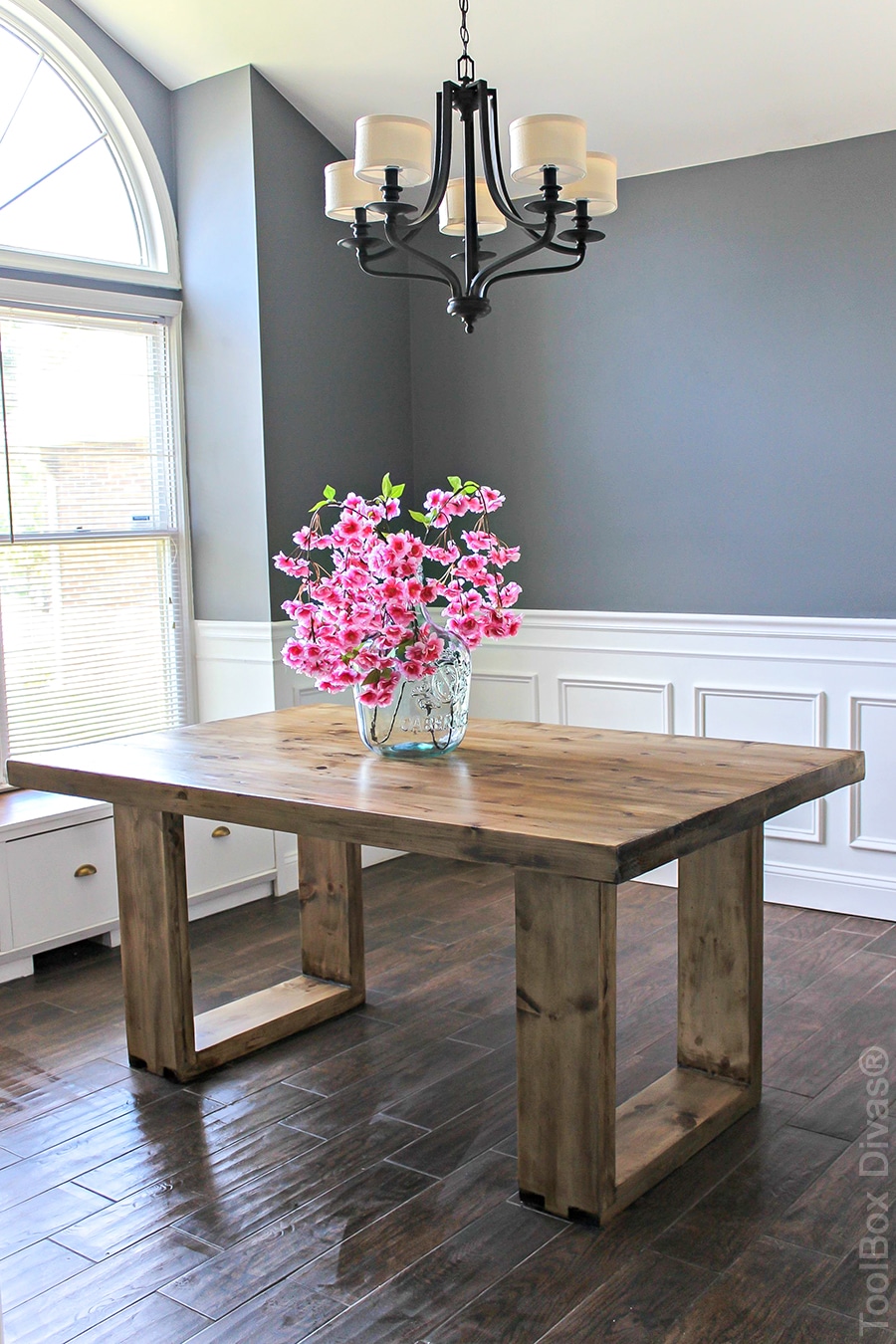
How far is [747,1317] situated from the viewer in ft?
6.36

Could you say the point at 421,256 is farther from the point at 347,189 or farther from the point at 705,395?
the point at 705,395

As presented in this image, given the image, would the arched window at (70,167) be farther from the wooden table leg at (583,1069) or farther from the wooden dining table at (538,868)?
the wooden table leg at (583,1069)

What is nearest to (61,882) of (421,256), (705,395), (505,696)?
(505,696)

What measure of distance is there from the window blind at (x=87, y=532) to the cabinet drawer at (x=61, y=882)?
0.45 meters

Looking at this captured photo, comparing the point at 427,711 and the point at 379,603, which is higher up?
the point at 379,603

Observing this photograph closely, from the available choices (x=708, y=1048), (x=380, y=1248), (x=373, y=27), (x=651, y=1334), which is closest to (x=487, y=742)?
(x=708, y=1048)

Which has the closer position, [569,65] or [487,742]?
[487,742]

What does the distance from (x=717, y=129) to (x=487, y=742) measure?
224 cm

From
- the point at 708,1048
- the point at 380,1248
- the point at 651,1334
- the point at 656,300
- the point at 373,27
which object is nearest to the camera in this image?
the point at 651,1334

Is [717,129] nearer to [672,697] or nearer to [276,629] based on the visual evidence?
[672,697]

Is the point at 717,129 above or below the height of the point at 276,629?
above

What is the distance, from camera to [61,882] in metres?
3.61

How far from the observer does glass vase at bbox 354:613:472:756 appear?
8.81 feet

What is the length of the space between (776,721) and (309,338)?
80.8 inches
